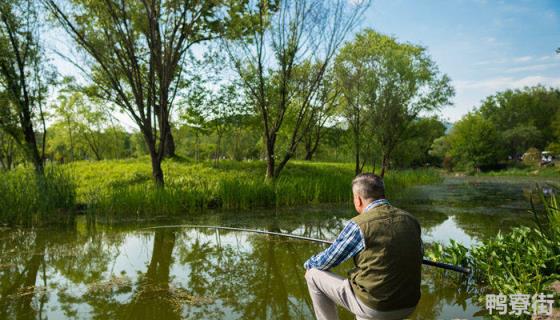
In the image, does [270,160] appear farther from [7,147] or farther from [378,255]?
[7,147]

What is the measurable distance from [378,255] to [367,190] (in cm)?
44

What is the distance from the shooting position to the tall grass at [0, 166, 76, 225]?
836 centimetres

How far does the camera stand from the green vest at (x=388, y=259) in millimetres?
2482

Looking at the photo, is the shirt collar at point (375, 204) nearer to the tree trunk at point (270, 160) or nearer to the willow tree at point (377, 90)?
the tree trunk at point (270, 160)

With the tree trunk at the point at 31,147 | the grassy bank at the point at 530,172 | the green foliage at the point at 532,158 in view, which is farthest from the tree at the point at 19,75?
the green foliage at the point at 532,158

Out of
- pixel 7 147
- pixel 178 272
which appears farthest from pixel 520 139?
pixel 178 272

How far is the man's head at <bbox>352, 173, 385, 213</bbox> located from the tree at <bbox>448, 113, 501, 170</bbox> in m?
43.2

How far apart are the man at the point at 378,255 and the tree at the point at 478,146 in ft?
142

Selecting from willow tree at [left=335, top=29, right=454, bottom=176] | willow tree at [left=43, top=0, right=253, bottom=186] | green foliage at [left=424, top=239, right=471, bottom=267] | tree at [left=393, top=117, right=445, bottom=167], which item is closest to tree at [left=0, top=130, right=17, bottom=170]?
willow tree at [left=43, top=0, right=253, bottom=186]

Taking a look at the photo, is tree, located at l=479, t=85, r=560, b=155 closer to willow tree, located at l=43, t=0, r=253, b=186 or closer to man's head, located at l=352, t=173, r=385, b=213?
willow tree, located at l=43, t=0, r=253, b=186

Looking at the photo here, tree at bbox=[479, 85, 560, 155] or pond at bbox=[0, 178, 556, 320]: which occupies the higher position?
tree at bbox=[479, 85, 560, 155]

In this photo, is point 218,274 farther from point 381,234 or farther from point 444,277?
point 381,234

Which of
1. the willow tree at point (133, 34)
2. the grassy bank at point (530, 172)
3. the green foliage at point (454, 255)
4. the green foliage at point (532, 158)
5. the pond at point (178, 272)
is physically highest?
the willow tree at point (133, 34)

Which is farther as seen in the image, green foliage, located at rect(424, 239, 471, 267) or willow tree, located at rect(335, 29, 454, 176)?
willow tree, located at rect(335, 29, 454, 176)
